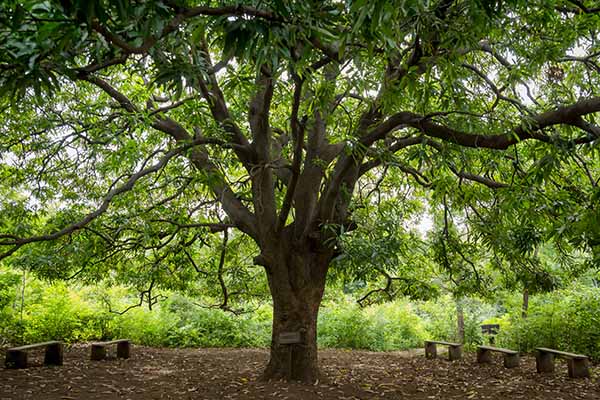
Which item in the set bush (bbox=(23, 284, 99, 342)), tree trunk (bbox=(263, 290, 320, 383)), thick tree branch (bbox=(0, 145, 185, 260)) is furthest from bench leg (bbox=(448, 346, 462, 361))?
bush (bbox=(23, 284, 99, 342))

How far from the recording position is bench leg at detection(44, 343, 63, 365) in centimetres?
754

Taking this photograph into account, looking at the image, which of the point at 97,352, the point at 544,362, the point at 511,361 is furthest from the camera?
the point at 97,352

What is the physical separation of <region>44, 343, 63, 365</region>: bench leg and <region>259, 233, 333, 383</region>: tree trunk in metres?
3.86

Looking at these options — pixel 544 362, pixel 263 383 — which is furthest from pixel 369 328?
pixel 263 383

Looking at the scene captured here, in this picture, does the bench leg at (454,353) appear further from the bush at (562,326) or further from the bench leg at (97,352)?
the bench leg at (97,352)

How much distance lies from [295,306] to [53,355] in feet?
14.6

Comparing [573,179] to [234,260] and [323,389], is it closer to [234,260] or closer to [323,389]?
[323,389]

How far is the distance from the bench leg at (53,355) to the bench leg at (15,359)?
436 mm

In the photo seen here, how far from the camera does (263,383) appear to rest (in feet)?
18.6

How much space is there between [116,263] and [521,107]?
609 cm

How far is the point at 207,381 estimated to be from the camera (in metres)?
6.19

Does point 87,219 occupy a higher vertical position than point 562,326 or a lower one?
higher

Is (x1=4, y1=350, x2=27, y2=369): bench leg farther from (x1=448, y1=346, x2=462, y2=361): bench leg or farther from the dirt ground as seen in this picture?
(x1=448, y1=346, x2=462, y2=361): bench leg

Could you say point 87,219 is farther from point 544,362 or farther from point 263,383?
point 544,362
